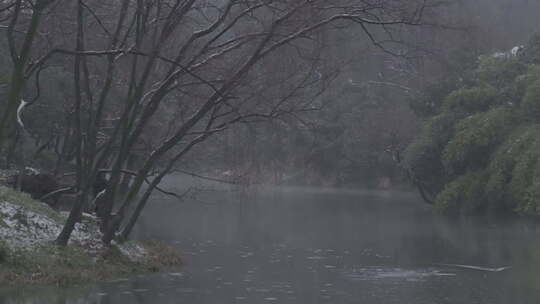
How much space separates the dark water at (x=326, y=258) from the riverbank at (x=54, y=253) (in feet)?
1.87

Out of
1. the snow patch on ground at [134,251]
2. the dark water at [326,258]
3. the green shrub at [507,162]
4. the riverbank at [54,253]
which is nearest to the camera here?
the riverbank at [54,253]

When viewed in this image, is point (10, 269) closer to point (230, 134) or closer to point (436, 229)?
point (230, 134)

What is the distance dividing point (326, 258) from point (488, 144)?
14.7 metres

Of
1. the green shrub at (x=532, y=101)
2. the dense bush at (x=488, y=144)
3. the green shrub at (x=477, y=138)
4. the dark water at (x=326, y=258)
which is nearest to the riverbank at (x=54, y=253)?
the dark water at (x=326, y=258)

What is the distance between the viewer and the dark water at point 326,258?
17.3 meters

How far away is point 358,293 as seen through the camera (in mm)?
17859

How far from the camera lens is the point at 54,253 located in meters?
18.3

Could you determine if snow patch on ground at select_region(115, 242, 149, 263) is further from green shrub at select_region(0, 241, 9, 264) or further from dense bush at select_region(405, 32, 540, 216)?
dense bush at select_region(405, 32, 540, 216)

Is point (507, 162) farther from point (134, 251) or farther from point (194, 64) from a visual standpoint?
point (134, 251)

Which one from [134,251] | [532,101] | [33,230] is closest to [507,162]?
[532,101]

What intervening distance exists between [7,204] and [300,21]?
7290 millimetres

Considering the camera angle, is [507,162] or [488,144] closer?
[507,162]

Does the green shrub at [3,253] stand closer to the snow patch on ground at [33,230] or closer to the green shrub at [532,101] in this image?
the snow patch on ground at [33,230]

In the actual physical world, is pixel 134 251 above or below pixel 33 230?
below
